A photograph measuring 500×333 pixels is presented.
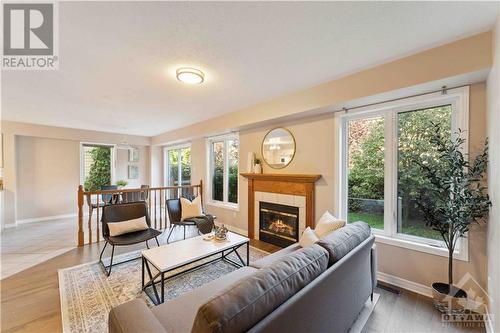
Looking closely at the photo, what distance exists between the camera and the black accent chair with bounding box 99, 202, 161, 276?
2.74 metres

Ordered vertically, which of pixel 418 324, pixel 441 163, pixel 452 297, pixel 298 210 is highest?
pixel 441 163

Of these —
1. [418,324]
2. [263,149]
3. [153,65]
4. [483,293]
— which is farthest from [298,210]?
[153,65]

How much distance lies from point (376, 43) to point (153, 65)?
7.36 ft

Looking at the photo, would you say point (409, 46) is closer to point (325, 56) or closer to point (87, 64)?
point (325, 56)

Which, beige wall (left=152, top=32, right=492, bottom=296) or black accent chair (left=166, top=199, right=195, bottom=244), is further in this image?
black accent chair (left=166, top=199, right=195, bottom=244)

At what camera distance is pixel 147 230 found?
3.15m

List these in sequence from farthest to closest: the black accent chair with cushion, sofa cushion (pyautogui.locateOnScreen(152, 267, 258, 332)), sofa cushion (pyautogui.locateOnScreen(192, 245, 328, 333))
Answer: the black accent chair with cushion, sofa cushion (pyautogui.locateOnScreen(152, 267, 258, 332)), sofa cushion (pyautogui.locateOnScreen(192, 245, 328, 333))

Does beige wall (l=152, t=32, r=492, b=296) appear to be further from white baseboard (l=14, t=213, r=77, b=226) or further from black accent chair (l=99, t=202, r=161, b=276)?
white baseboard (l=14, t=213, r=77, b=226)

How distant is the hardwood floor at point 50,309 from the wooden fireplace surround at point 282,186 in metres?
1.33

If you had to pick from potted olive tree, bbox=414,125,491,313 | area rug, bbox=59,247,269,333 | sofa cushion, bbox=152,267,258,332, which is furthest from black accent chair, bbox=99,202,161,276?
potted olive tree, bbox=414,125,491,313

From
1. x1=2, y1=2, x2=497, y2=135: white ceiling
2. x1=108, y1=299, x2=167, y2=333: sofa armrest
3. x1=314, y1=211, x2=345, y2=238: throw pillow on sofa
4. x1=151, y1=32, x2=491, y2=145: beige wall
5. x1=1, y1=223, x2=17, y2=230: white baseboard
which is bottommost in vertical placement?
x1=1, y1=223, x2=17, y2=230: white baseboard

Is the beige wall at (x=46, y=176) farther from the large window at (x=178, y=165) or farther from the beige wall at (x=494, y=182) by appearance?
the beige wall at (x=494, y=182)

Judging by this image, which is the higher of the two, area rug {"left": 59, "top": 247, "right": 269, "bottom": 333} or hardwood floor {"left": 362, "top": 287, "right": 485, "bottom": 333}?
area rug {"left": 59, "top": 247, "right": 269, "bottom": 333}

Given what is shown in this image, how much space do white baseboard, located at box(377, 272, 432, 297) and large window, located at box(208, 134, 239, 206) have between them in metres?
2.96
